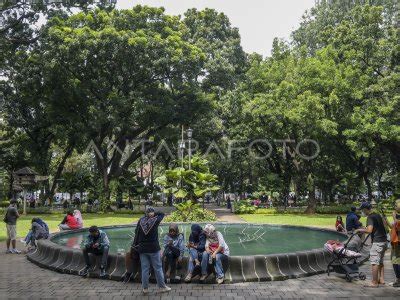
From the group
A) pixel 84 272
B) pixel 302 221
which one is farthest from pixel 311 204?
pixel 84 272

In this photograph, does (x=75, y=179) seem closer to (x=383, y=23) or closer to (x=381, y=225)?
(x=383, y=23)

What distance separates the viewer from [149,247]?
8.05m

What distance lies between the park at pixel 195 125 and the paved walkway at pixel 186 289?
140 mm

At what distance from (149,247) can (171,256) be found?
1231mm

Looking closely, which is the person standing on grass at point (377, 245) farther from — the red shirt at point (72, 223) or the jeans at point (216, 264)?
the red shirt at point (72, 223)

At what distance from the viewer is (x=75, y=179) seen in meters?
39.8

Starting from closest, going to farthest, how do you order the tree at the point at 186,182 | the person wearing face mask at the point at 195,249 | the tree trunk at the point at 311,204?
the person wearing face mask at the point at 195,249, the tree at the point at 186,182, the tree trunk at the point at 311,204

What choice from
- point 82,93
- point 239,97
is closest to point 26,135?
point 82,93

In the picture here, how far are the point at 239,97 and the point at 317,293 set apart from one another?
92.8 feet

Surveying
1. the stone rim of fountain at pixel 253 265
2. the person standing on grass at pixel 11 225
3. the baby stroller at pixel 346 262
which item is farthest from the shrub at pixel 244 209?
the baby stroller at pixel 346 262

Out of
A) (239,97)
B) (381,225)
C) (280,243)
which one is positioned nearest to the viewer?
(381,225)

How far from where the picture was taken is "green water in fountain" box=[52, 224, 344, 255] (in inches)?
534

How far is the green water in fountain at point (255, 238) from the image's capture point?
13562 mm

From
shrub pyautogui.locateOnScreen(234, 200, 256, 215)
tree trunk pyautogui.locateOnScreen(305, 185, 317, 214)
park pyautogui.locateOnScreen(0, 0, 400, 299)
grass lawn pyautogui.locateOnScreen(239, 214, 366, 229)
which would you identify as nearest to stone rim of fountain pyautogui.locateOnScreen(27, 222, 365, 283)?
park pyautogui.locateOnScreen(0, 0, 400, 299)
